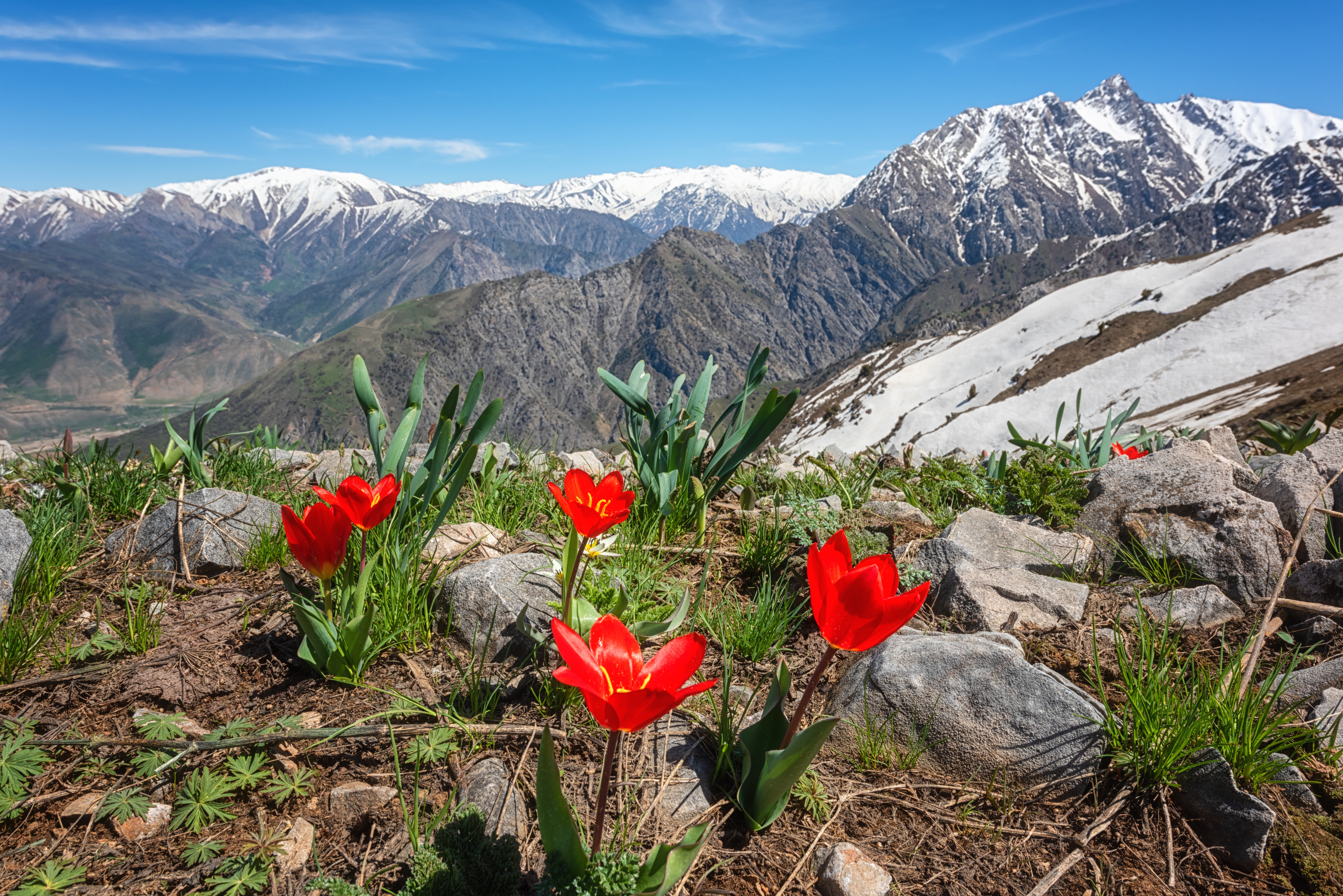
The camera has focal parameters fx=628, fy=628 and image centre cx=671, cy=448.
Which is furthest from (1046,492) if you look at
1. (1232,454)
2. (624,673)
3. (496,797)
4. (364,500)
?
(364,500)

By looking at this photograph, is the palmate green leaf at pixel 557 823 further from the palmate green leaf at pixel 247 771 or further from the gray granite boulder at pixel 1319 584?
the gray granite boulder at pixel 1319 584

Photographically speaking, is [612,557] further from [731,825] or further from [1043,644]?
[1043,644]

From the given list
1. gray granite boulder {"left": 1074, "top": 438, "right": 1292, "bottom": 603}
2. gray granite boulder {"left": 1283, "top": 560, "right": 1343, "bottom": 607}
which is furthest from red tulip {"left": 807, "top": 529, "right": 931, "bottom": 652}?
gray granite boulder {"left": 1074, "top": 438, "right": 1292, "bottom": 603}

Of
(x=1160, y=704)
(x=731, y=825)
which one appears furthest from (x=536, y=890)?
(x=1160, y=704)

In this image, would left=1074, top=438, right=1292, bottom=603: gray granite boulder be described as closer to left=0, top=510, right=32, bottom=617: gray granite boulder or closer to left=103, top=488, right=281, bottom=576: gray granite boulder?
left=103, top=488, right=281, bottom=576: gray granite boulder

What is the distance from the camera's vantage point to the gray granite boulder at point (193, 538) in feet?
9.60

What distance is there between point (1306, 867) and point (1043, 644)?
950mm

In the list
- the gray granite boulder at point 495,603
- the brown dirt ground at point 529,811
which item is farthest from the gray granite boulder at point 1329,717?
the gray granite boulder at point 495,603

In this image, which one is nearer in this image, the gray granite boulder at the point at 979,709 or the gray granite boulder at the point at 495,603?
the gray granite boulder at the point at 979,709

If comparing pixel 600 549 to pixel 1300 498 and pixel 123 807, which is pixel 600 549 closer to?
pixel 123 807

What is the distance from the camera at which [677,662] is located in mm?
1256

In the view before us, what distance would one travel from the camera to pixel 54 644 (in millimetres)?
2295

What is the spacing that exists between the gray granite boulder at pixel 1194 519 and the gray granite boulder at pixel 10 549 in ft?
15.7

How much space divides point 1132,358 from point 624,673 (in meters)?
45.6
